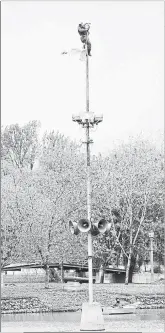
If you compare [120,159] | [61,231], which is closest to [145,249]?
[120,159]

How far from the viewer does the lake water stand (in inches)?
645

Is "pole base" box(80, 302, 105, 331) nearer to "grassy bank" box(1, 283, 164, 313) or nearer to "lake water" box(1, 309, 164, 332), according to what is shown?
"lake water" box(1, 309, 164, 332)

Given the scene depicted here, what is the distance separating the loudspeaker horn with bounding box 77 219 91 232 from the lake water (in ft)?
7.78

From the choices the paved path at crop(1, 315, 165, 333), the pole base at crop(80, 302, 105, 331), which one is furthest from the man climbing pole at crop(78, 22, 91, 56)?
the paved path at crop(1, 315, 165, 333)

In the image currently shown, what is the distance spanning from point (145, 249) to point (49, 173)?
36.3 feet

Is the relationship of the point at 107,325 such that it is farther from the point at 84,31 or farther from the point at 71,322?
the point at 84,31

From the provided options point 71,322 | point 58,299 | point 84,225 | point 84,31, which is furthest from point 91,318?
point 58,299

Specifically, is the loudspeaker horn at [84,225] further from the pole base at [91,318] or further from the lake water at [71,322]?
the lake water at [71,322]

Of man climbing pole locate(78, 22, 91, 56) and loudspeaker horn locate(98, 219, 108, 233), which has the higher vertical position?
man climbing pole locate(78, 22, 91, 56)

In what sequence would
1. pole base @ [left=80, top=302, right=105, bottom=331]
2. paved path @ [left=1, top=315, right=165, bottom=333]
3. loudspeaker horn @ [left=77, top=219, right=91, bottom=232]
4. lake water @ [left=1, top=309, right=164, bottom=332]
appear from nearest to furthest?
pole base @ [left=80, top=302, right=105, bottom=331] < loudspeaker horn @ [left=77, top=219, right=91, bottom=232] < paved path @ [left=1, top=315, right=165, bottom=333] < lake water @ [left=1, top=309, right=164, bottom=332]

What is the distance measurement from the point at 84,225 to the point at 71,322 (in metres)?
3.93

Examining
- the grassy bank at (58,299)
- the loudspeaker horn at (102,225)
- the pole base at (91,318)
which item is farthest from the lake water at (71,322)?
the loudspeaker horn at (102,225)

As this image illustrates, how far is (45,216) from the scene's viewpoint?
32312 mm

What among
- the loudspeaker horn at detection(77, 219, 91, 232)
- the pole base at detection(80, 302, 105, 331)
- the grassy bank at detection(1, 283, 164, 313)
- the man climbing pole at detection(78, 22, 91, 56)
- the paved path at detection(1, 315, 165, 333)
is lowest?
the grassy bank at detection(1, 283, 164, 313)
